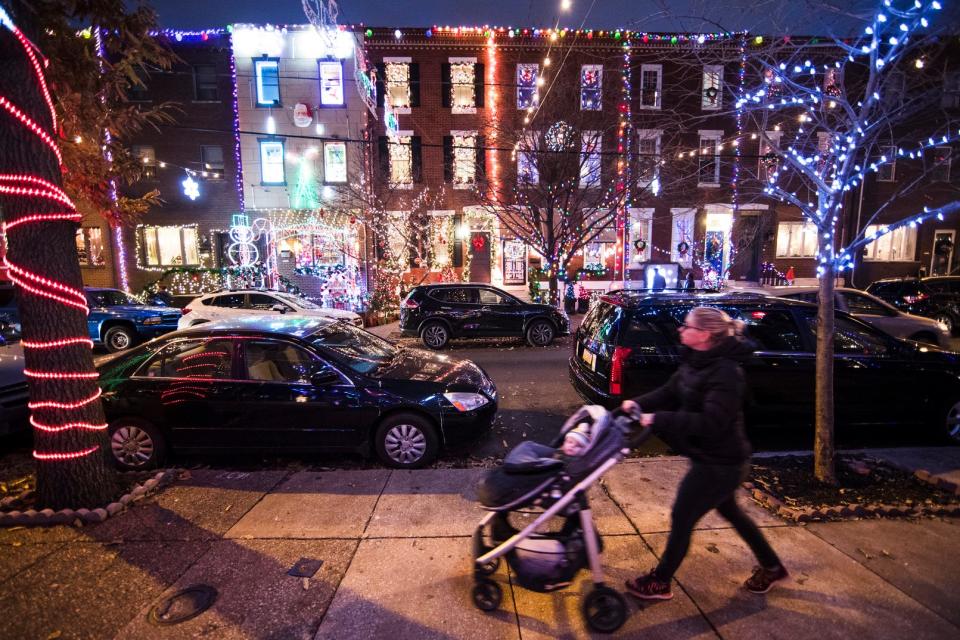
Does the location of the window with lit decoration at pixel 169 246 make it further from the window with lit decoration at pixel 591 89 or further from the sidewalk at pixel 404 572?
the sidewalk at pixel 404 572

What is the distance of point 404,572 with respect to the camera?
3.21m

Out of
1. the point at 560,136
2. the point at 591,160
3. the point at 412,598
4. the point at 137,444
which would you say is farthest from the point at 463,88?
the point at 412,598

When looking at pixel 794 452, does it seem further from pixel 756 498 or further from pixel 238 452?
pixel 238 452

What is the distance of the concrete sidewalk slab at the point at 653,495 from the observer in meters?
3.79

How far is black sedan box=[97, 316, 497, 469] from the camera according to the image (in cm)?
496

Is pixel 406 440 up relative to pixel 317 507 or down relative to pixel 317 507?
up

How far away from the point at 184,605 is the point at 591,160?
640 inches

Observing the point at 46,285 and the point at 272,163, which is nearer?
the point at 46,285

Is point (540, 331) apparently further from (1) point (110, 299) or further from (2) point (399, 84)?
(2) point (399, 84)

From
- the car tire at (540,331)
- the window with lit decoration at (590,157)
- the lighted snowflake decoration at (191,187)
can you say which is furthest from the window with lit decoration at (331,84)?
the car tire at (540,331)

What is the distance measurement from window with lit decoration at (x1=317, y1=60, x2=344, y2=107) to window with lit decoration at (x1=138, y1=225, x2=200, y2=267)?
779 centimetres

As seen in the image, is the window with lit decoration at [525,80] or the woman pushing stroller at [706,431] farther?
the window with lit decoration at [525,80]

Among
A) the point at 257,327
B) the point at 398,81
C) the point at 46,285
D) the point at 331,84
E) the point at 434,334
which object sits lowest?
the point at 434,334

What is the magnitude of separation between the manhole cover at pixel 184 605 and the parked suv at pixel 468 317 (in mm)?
8839
